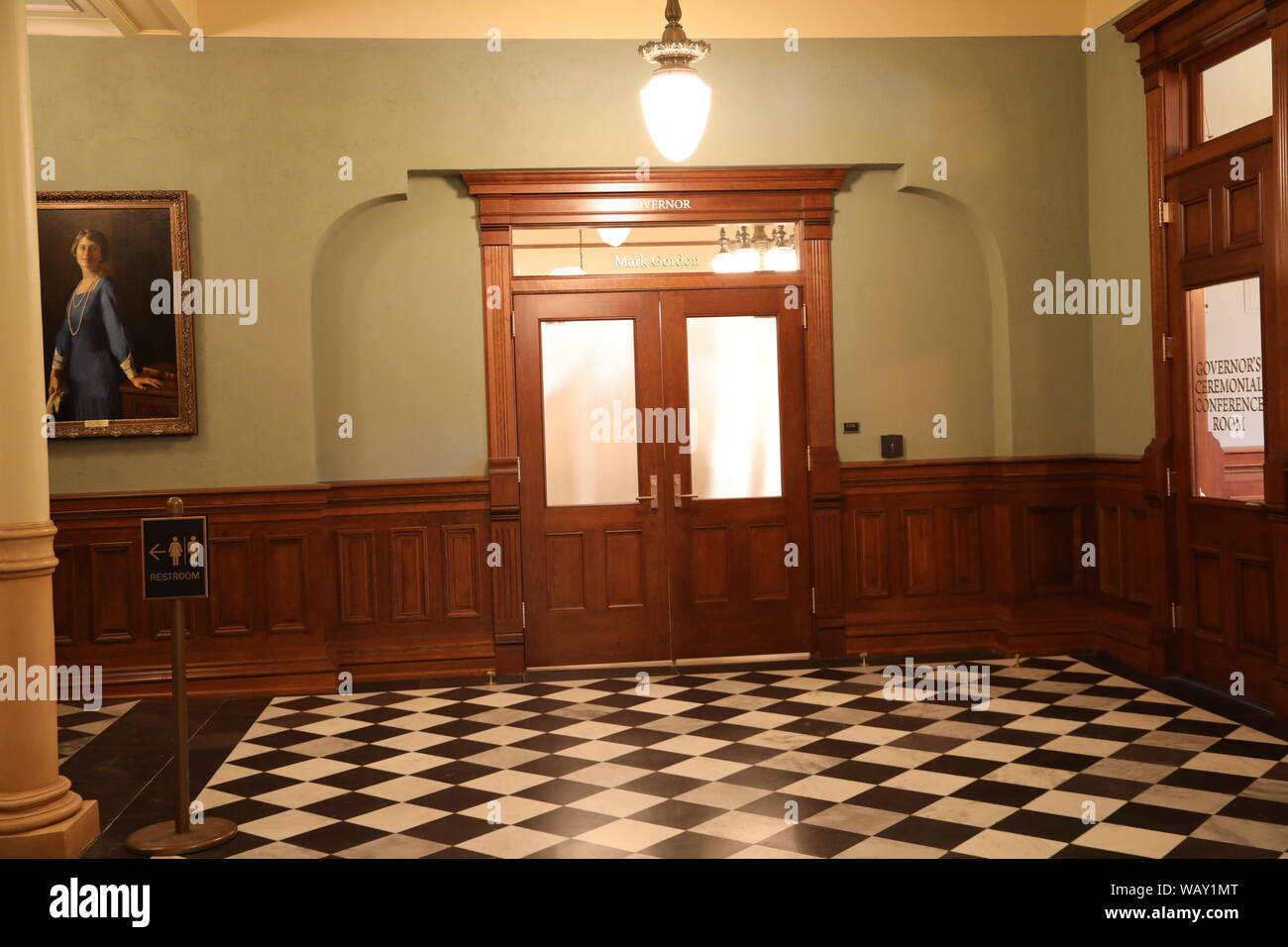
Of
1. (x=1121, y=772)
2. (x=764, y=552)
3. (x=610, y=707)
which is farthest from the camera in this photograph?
(x=764, y=552)

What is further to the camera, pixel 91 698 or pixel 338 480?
pixel 338 480

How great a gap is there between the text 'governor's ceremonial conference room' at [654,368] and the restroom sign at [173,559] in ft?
5.26

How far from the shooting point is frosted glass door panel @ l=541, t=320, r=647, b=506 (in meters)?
7.31

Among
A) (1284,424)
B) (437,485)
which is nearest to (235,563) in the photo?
(437,485)

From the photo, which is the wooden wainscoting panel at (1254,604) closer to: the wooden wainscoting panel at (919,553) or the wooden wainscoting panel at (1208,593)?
the wooden wainscoting panel at (1208,593)

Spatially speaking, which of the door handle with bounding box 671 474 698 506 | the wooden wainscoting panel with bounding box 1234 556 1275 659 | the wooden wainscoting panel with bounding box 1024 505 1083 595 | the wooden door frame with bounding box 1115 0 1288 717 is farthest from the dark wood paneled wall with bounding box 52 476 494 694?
the wooden wainscoting panel with bounding box 1234 556 1275 659

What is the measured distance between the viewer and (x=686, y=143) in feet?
16.6

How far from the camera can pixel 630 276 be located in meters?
7.26

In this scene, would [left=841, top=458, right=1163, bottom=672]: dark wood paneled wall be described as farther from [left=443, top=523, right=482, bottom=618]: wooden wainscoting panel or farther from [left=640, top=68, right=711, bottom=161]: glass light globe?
[left=640, top=68, right=711, bottom=161]: glass light globe

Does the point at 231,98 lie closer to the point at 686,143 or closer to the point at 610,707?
the point at 686,143

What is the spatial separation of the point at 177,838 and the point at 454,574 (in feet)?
10.2

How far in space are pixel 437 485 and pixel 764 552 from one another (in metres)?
2.10

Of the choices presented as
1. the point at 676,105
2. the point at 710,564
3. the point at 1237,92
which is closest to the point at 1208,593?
the point at 1237,92

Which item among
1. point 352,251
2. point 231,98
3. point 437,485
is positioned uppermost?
point 231,98
